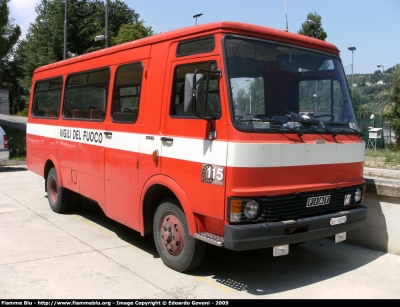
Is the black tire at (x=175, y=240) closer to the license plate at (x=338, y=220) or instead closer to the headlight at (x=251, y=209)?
the headlight at (x=251, y=209)

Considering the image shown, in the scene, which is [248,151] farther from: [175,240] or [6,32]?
[6,32]

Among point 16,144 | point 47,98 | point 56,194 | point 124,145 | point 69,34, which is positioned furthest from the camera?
point 69,34

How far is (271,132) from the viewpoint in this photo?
4941 millimetres

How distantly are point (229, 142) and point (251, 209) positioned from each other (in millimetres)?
734

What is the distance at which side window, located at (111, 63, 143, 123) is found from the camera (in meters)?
6.31

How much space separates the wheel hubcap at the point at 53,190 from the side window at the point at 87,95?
146 centimetres

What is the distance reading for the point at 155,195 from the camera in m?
6.02

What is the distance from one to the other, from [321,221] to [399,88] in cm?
2651

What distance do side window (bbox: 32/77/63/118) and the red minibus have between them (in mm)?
2457

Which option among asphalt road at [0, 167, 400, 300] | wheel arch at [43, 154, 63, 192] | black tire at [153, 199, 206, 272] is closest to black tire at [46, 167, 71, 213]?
wheel arch at [43, 154, 63, 192]

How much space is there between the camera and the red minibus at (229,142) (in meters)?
4.79

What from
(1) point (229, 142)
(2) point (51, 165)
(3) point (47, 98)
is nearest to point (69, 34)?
(3) point (47, 98)

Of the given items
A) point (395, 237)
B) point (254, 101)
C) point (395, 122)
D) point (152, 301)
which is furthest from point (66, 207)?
point (395, 122)

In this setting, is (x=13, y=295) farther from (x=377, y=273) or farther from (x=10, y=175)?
(x=10, y=175)
